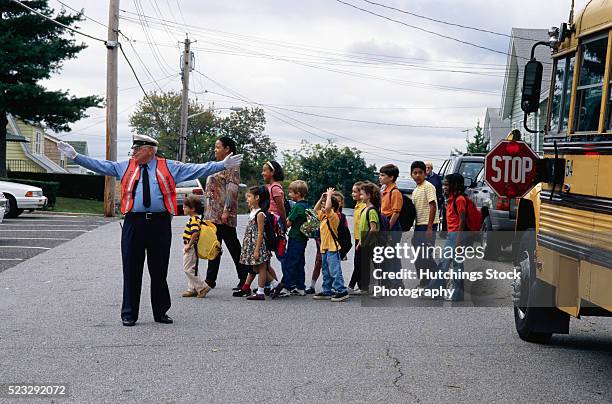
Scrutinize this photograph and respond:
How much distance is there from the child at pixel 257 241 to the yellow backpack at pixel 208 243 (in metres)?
0.32

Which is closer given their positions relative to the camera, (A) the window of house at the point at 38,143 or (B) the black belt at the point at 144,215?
(B) the black belt at the point at 144,215

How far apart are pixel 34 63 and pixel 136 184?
27.5 metres

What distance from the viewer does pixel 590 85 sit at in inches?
270

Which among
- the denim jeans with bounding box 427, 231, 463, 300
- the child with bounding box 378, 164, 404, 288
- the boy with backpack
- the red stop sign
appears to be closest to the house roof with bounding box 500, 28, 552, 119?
the child with bounding box 378, 164, 404, 288

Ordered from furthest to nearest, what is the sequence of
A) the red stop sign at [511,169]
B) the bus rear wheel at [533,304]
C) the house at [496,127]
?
the house at [496,127] → the bus rear wheel at [533,304] → the red stop sign at [511,169]

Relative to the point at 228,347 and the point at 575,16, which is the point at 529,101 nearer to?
the point at 575,16

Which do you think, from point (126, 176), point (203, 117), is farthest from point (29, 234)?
point (203, 117)

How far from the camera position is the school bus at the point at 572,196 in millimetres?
6219

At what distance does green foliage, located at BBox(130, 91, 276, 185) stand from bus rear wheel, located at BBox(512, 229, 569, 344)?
66360 millimetres

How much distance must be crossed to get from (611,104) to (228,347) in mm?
3722

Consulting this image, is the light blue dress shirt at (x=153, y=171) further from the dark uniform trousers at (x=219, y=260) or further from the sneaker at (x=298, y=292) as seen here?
the sneaker at (x=298, y=292)

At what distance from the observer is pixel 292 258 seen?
11.5 metres

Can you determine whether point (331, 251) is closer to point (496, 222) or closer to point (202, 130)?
point (496, 222)

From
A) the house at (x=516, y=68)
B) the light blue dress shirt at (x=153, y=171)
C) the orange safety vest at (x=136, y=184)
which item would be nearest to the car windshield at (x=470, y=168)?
the light blue dress shirt at (x=153, y=171)
